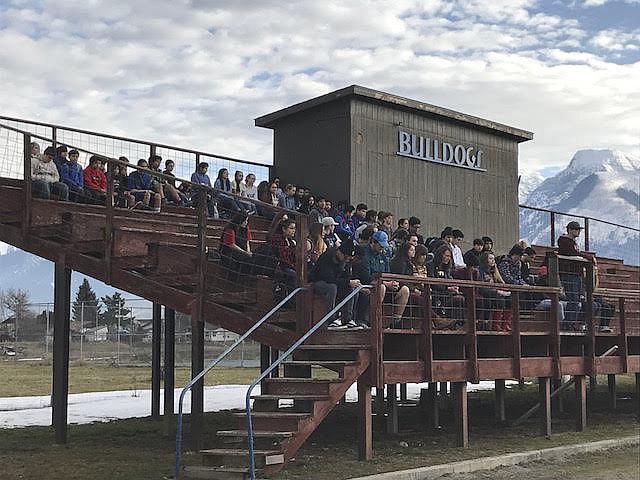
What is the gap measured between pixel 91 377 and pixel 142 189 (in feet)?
63.3

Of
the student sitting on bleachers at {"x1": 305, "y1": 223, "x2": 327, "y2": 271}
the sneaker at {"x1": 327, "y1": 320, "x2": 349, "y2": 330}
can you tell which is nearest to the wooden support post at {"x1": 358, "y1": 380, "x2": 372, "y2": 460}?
the sneaker at {"x1": 327, "y1": 320, "x2": 349, "y2": 330}

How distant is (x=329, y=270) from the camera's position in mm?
12711

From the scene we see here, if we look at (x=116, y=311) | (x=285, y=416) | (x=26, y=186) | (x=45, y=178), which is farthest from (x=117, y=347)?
(x=285, y=416)

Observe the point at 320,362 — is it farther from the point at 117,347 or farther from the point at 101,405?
the point at 117,347

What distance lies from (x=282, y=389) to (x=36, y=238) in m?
4.94

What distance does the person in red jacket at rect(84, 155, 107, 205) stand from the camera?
15469mm

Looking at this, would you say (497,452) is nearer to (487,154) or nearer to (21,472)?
(21,472)

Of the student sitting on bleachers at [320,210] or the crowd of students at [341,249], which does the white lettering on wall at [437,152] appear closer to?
the crowd of students at [341,249]

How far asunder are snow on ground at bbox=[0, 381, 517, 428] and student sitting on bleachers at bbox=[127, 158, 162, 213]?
5019 mm

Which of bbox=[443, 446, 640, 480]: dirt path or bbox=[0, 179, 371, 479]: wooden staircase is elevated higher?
bbox=[0, 179, 371, 479]: wooden staircase

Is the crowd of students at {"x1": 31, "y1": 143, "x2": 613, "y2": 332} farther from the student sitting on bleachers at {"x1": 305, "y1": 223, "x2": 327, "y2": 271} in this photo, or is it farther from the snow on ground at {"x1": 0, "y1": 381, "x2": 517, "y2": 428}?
the snow on ground at {"x1": 0, "y1": 381, "x2": 517, "y2": 428}

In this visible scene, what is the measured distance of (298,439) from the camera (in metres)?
11.2

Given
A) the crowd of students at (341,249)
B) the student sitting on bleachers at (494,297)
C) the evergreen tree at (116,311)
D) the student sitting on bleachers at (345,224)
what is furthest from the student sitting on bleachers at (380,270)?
the evergreen tree at (116,311)

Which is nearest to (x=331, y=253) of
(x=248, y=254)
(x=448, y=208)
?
(x=248, y=254)
